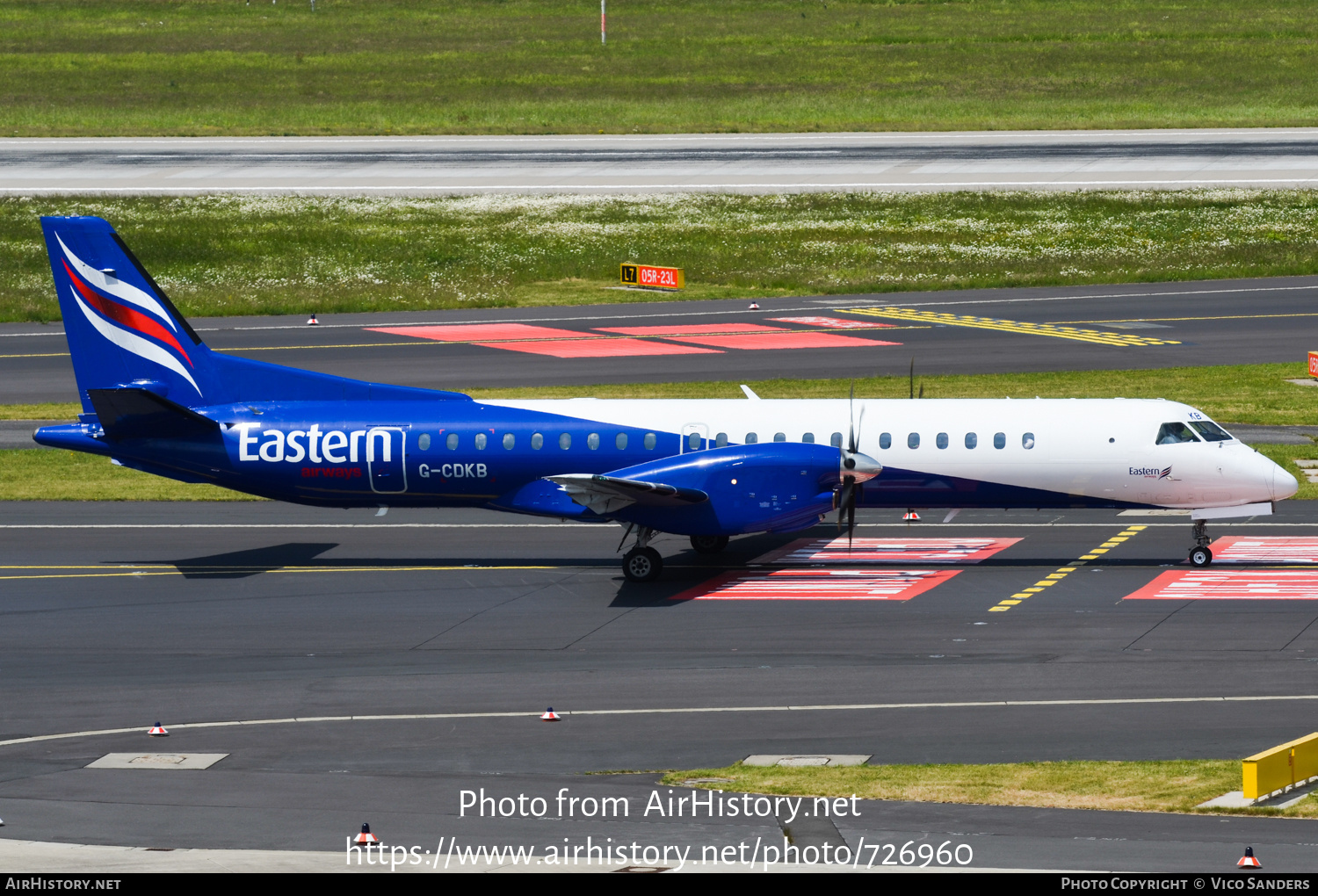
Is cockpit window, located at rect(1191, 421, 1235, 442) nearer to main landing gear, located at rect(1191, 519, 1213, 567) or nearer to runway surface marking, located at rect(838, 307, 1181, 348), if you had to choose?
main landing gear, located at rect(1191, 519, 1213, 567)

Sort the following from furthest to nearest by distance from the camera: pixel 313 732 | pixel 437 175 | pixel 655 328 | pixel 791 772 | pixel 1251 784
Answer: pixel 437 175
pixel 655 328
pixel 313 732
pixel 791 772
pixel 1251 784

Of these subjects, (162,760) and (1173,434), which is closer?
(162,760)

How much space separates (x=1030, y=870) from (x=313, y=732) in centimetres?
1109

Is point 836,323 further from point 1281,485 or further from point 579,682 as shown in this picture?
point 579,682

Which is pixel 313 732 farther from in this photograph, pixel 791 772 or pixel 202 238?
pixel 202 238

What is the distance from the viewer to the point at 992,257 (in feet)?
224

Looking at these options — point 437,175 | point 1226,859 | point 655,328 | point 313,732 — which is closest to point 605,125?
point 437,175

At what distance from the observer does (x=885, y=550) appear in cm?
3322

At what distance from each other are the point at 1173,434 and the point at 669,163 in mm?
55989

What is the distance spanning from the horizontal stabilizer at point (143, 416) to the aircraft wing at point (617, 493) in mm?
7550

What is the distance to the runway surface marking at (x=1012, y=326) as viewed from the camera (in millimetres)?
54281

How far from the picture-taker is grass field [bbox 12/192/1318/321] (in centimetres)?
6556

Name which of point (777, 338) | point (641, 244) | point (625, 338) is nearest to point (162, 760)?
point (625, 338)

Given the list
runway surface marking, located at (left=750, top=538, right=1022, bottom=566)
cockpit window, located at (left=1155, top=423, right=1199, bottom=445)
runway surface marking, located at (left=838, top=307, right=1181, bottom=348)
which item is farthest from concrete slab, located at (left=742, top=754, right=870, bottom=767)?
runway surface marking, located at (left=838, top=307, right=1181, bottom=348)
